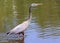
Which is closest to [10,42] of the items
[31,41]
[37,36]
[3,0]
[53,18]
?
[31,41]

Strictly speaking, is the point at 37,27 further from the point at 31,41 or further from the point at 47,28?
the point at 31,41

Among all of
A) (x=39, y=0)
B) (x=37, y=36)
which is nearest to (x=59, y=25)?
(x=37, y=36)

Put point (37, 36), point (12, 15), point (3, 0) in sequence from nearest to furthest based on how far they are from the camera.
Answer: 1. point (37, 36)
2. point (12, 15)
3. point (3, 0)

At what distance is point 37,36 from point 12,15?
330 centimetres

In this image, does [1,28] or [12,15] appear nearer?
[1,28]

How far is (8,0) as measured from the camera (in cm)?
1565

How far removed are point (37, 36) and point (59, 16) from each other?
9.14 feet

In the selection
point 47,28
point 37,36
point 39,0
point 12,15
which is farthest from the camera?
point 39,0

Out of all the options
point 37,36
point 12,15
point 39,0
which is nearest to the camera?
point 37,36

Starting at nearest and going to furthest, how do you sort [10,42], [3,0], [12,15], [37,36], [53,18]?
[10,42] → [37,36] → [53,18] → [12,15] → [3,0]

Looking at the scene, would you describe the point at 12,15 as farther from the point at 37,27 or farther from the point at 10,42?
the point at 10,42

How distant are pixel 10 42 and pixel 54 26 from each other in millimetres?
2349

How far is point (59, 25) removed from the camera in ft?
Answer: 28.2

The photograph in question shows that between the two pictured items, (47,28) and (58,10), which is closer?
(47,28)
